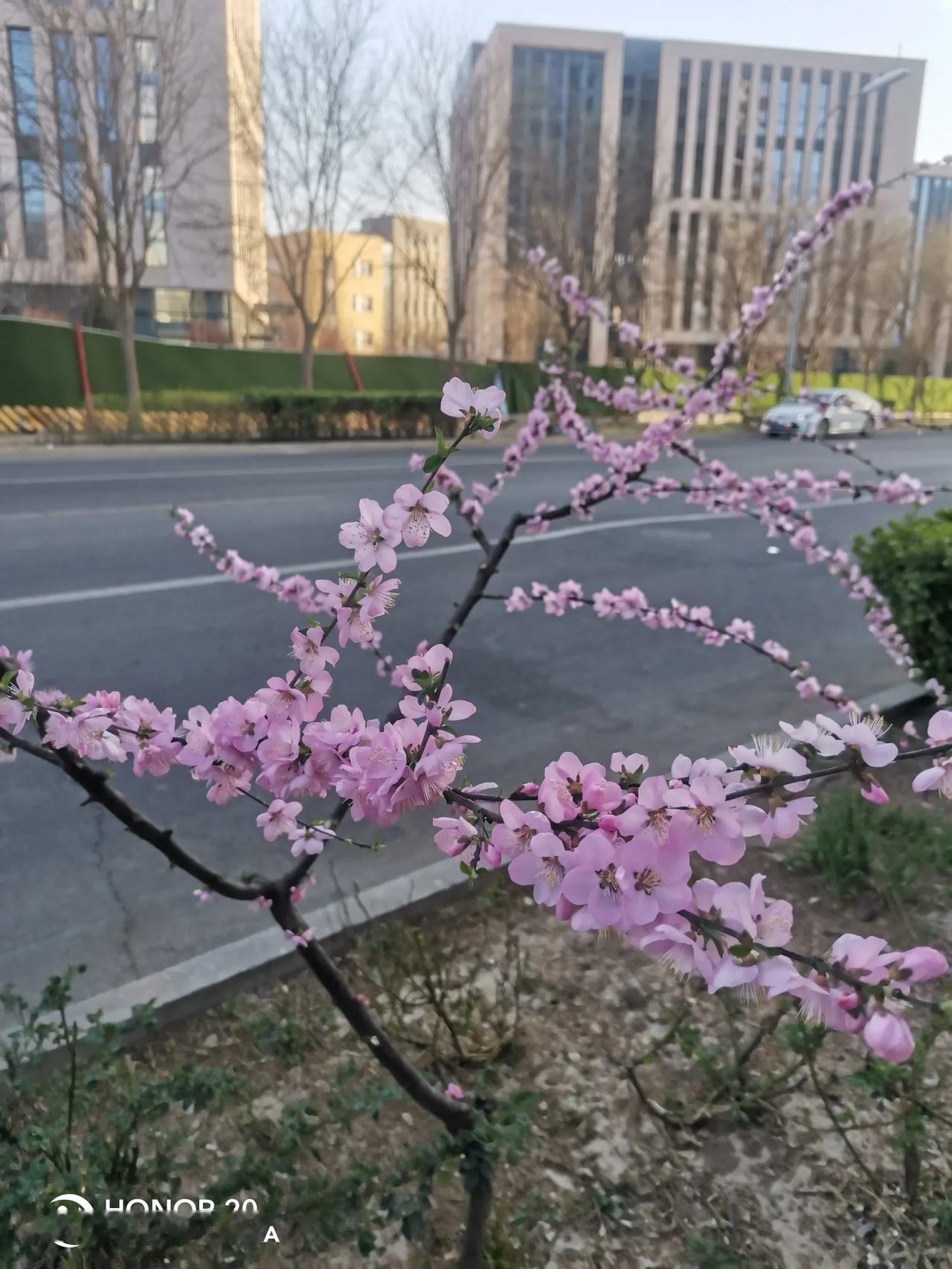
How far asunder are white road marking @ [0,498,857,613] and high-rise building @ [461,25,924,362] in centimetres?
457

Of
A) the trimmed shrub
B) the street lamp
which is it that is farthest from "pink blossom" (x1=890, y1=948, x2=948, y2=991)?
the trimmed shrub

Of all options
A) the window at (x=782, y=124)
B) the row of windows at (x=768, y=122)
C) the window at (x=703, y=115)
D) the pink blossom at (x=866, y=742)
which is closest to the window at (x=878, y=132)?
the row of windows at (x=768, y=122)

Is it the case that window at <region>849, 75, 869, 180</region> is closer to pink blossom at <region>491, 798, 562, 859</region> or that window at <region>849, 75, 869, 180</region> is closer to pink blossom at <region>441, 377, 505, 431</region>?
pink blossom at <region>441, 377, 505, 431</region>

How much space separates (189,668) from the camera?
5.79m

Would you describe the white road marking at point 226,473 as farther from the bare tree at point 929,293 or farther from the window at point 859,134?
the window at point 859,134

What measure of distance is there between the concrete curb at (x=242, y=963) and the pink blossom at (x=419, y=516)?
1.72m

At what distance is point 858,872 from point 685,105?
8397 cm

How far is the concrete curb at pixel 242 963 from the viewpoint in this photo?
2627 millimetres

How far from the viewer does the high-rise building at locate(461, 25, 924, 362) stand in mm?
34031

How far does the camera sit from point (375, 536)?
1.24 meters

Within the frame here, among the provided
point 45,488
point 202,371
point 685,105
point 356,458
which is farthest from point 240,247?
point 685,105

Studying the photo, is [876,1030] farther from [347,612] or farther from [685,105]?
[685,105]

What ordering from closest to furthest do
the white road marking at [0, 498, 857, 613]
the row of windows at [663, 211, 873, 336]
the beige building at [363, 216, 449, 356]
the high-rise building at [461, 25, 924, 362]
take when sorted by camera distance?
the white road marking at [0, 498, 857, 613]
the beige building at [363, 216, 449, 356]
the high-rise building at [461, 25, 924, 362]
the row of windows at [663, 211, 873, 336]

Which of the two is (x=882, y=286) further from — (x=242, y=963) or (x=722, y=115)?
(x=242, y=963)
